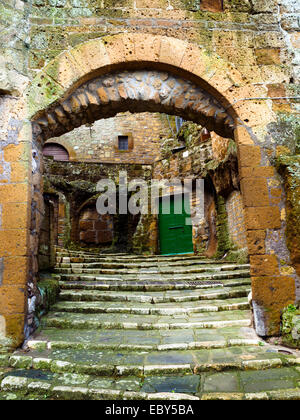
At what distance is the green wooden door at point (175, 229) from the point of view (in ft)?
33.8

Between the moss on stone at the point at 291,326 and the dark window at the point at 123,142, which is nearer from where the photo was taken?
the moss on stone at the point at 291,326

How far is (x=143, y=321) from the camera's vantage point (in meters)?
3.77

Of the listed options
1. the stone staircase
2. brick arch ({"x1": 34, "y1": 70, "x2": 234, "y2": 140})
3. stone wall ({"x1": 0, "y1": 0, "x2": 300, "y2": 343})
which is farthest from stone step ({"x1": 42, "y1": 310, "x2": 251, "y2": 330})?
brick arch ({"x1": 34, "y1": 70, "x2": 234, "y2": 140})

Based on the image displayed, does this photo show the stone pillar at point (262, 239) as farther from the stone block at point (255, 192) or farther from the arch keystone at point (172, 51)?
the arch keystone at point (172, 51)

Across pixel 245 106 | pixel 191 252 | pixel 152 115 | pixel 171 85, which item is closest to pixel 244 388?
pixel 245 106

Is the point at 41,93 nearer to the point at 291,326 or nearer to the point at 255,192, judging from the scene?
the point at 255,192

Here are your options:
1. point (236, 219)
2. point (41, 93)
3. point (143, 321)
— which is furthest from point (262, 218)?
point (236, 219)

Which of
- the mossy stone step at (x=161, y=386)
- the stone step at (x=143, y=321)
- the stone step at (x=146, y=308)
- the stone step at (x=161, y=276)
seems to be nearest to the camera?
the mossy stone step at (x=161, y=386)

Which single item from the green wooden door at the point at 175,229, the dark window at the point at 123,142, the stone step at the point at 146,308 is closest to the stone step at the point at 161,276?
the stone step at the point at 146,308

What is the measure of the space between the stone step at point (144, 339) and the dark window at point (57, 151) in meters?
14.5

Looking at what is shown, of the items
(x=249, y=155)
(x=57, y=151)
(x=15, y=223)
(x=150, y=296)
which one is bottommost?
(x=150, y=296)

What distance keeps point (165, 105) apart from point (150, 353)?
2.62m

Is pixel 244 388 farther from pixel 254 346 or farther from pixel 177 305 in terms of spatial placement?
pixel 177 305

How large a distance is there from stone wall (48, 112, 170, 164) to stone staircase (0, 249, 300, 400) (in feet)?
41.0
